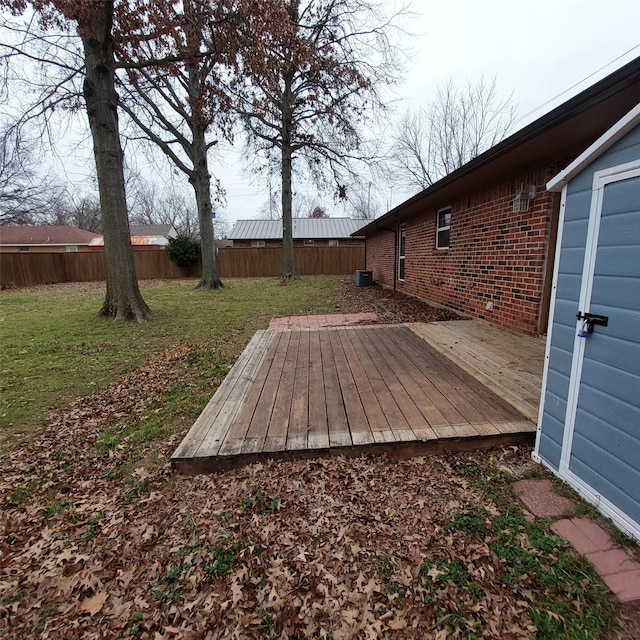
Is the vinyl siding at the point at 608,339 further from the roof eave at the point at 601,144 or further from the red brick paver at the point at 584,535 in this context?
the red brick paver at the point at 584,535

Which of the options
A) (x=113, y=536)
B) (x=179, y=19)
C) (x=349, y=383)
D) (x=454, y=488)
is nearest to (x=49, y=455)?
(x=113, y=536)

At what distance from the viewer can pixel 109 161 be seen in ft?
20.6

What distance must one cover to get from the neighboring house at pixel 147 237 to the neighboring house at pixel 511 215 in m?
29.8

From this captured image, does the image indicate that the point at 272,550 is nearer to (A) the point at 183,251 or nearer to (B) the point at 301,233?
(A) the point at 183,251

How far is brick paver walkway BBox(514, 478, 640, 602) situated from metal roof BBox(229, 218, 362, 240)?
2383 centimetres

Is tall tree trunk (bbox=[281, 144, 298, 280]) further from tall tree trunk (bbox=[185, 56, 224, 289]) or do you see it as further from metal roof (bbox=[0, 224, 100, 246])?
metal roof (bbox=[0, 224, 100, 246])

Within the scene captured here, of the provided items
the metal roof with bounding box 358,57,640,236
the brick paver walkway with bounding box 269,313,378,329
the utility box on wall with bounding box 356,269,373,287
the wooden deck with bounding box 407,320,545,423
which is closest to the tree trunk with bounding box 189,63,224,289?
the utility box on wall with bounding box 356,269,373,287

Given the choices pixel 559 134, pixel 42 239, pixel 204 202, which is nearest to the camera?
pixel 559 134

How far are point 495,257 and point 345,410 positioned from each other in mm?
4070

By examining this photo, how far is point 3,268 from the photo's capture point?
49.6ft

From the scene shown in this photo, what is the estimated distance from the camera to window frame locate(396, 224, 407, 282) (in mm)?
10047

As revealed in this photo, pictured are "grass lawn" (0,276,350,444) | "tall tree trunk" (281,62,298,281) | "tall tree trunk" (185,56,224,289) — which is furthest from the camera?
"tall tree trunk" (281,62,298,281)

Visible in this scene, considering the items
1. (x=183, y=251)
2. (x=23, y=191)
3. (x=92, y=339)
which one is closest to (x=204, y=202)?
(x=183, y=251)

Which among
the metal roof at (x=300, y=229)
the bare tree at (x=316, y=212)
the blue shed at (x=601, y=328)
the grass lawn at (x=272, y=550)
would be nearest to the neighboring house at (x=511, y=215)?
the blue shed at (x=601, y=328)
